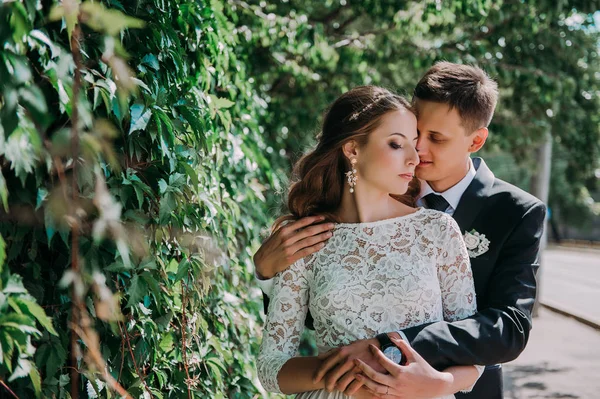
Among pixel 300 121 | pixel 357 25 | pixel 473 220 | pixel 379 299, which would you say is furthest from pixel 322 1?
pixel 379 299

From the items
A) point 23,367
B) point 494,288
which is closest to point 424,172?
point 494,288

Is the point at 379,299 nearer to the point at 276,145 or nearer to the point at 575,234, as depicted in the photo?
the point at 276,145

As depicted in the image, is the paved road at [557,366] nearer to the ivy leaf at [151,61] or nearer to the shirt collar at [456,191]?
the shirt collar at [456,191]

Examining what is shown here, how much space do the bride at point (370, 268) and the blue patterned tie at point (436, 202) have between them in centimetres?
37

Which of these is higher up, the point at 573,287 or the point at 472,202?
the point at 472,202

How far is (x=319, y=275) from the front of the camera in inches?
100.0

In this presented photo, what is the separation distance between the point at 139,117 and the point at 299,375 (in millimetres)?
1072

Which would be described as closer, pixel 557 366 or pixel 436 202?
pixel 436 202

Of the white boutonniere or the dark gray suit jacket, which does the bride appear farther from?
the white boutonniere

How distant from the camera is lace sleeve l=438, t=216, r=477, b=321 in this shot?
244 cm

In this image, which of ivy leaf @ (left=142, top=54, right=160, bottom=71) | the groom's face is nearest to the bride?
the groom's face

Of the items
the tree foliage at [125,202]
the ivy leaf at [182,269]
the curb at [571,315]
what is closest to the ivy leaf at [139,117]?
the tree foliage at [125,202]

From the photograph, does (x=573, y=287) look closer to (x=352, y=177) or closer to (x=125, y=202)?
(x=352, y=177)

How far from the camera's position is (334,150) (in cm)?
279
